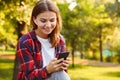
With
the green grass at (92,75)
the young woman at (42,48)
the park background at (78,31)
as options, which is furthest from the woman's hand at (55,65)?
the green grass at (92,75)

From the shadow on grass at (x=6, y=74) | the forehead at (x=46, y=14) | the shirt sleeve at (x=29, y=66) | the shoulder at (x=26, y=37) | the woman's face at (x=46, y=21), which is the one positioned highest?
the forehead at (x=46, y=14)

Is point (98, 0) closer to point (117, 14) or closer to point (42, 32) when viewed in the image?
point (117, 14)

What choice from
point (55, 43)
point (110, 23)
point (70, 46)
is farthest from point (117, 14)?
point (55, 43)

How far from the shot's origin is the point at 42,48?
2.90 meters

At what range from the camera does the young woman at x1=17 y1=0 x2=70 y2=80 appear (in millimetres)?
2756

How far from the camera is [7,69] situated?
2436 cm

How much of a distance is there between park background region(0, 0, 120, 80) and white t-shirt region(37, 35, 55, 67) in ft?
14.4

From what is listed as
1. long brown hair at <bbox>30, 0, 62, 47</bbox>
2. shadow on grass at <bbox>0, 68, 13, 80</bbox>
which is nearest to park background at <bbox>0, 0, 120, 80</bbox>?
shadow on grass at <bbox>0, 68, 13, 80</bbox>

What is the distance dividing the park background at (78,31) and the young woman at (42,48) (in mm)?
4403

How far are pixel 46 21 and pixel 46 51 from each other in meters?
0.24

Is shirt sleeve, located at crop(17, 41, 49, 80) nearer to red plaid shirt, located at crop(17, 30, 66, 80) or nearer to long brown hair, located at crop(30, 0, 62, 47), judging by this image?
red plaid shirt, located at crop(17, 30, 66, 80)

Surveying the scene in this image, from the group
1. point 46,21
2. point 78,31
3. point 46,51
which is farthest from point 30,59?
point 78,31

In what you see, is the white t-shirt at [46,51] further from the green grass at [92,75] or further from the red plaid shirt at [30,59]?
the green grass at [92,75]

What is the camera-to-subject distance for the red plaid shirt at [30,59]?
2.77 meters
